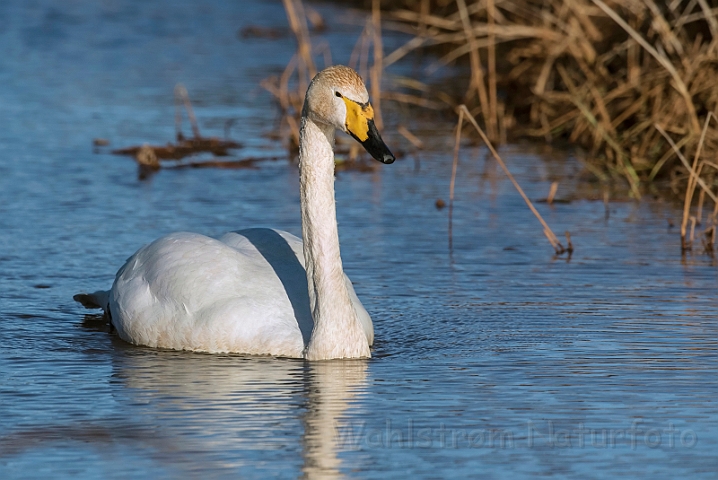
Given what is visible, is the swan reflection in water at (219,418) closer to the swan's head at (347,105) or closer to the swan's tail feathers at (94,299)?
the swan's tail feathers at (94,299)

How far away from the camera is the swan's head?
21.1 ft

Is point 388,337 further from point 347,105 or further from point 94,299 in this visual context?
point 94,299

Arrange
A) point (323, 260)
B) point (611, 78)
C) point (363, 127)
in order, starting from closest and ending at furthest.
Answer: point (363, 127) → point (323, 260) → point (611, 78)

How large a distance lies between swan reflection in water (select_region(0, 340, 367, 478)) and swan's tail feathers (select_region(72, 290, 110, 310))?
2.79 ft

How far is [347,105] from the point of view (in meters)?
6.46

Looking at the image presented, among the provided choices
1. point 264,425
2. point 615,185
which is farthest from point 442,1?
point 264,425

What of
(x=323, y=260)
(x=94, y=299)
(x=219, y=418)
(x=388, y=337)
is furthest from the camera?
(x=94, y=299)

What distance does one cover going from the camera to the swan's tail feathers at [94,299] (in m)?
7.71

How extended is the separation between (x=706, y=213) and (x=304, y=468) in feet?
21.1

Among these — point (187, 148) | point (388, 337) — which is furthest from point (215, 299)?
point (187, 148)

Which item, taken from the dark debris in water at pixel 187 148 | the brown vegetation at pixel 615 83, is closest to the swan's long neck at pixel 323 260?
the brown vegetation at pixel 615 83

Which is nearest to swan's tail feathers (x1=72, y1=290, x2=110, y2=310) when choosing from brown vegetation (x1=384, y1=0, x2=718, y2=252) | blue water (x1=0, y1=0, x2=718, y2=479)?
blue water (x1=0, y1=0, x2=718, y2=479)

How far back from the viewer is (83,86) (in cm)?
1683

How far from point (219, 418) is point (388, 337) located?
1.81 metres
